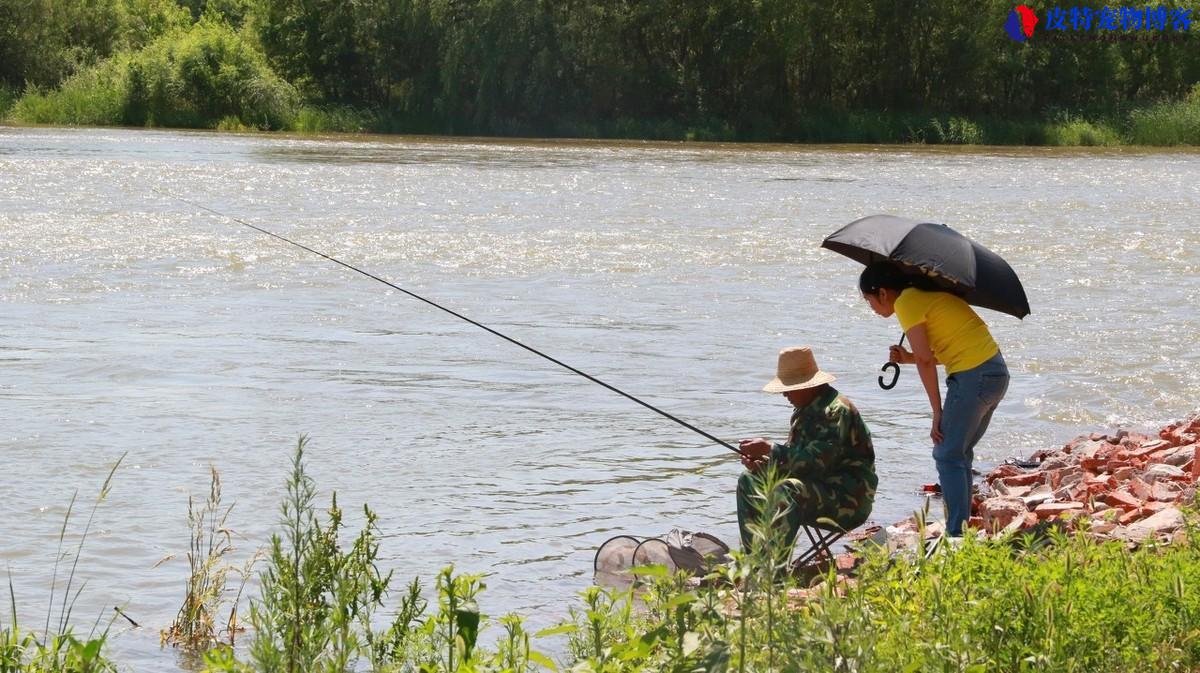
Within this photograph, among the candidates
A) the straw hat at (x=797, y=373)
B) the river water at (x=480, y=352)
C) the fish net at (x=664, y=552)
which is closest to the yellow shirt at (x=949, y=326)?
the straw hat at (x=797, y=373)

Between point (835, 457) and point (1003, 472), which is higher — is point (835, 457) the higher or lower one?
the higher one

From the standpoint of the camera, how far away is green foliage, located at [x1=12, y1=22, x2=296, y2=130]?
55.1 meters

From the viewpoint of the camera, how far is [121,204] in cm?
2219

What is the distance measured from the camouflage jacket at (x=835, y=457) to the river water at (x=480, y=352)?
1.05m

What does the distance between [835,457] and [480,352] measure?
640 centimetres

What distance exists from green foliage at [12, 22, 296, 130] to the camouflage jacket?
51.5 m

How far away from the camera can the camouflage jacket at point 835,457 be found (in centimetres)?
556

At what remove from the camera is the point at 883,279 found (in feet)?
20.1

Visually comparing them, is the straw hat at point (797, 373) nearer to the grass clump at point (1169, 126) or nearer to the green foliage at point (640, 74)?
the grass clump at point (1169, 126)

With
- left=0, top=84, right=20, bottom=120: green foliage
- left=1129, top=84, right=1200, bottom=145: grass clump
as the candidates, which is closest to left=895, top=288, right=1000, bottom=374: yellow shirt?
left=1129, top=84, right=1200, bottom=145: grass clump

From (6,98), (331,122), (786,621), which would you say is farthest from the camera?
(6,98)

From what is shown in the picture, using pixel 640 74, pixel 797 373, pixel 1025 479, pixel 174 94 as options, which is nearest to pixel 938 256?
pixel 797 373

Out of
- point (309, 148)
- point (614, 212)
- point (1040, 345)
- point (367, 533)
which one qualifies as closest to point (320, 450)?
point (367, 533)

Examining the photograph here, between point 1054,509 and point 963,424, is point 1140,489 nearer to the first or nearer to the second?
point 1054,509
